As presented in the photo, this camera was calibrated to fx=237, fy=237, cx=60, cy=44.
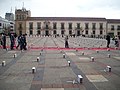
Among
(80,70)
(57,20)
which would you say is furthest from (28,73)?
(57,20)

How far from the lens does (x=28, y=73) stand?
10438 millimetres

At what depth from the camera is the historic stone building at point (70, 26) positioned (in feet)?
301

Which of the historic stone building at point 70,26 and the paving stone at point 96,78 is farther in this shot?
the historic stone building at point 70,26

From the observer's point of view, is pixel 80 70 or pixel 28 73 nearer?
pixel 28 73

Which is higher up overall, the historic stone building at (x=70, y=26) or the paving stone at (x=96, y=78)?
the historic stone building at (x=70, y=26)

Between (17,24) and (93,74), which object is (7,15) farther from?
(93,74)

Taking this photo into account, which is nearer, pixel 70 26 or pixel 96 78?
pixel 96 78

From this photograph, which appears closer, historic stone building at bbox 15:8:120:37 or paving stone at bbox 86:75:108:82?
paving stone at bbox 86:75:108:82

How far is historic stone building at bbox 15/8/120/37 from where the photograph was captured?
9162 cm

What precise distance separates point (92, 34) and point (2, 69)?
82998mm

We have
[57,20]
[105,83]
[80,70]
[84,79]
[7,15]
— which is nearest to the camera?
A: [105,83]

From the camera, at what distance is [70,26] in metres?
91.8

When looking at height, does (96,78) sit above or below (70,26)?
below

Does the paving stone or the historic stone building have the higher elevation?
the historic stone building
